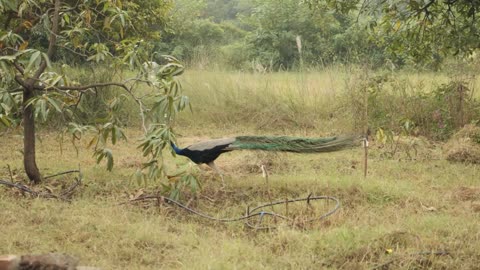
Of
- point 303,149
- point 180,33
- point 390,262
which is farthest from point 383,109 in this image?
point 180,33

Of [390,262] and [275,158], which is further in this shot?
[275,158]

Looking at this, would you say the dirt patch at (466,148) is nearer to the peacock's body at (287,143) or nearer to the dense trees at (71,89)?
the peacock's body at (287,143)

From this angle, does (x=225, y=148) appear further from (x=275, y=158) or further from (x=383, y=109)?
(x=383, y=109)

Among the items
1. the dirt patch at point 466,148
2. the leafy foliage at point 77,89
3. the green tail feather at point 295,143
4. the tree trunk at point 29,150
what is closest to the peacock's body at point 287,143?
the green tail feather at point 295,143

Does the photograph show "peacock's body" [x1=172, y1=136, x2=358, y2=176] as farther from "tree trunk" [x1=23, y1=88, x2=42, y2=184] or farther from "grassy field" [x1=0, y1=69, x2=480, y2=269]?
"tree trunk" [x1=23, y1=88, x2=42, y2=184]

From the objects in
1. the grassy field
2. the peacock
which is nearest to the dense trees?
the grassy field

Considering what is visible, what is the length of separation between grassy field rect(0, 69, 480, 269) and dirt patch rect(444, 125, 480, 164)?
148 millimetres

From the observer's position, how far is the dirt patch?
21.9 ft

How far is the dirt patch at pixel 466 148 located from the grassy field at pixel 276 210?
0.49 feet

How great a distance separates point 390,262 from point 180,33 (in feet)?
54.0

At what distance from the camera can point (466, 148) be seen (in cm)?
674

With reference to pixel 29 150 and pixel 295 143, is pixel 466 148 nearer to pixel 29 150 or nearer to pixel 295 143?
pixel 295 143

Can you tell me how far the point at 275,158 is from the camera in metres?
6.35

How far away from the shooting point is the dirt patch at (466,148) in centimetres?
666
